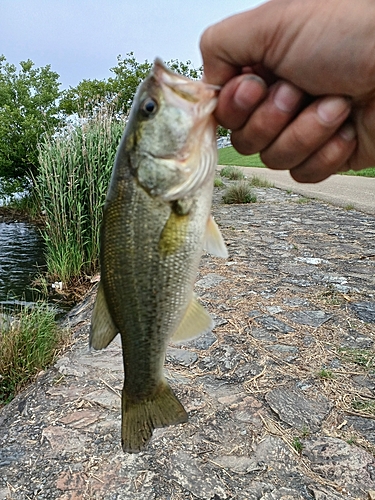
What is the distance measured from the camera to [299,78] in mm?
1652

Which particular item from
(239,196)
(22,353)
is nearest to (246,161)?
(239,196)

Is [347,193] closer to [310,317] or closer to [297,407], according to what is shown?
[310,317]

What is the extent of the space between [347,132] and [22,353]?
3776 millimetres

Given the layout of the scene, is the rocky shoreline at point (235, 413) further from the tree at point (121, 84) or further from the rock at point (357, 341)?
the tree at point (121, 84)

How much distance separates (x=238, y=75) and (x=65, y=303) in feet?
21.7

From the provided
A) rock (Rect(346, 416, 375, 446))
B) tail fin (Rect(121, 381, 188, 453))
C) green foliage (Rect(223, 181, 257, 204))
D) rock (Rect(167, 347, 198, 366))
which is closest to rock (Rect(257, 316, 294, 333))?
rock (Rect(167, 347, 198, 366))

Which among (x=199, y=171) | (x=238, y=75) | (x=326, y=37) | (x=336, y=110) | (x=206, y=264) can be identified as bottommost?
(x=206, y=264)

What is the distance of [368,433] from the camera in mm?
3271

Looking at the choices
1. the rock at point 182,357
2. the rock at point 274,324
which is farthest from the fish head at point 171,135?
the rock at point 274,324

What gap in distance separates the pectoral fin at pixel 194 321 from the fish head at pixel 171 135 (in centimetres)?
48

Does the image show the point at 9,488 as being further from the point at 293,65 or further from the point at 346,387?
the point at 293,65

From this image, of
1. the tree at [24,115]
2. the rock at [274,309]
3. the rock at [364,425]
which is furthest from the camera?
the tree at [24,115]

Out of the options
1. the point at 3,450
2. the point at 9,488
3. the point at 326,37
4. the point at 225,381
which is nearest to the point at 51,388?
the point at 3,450

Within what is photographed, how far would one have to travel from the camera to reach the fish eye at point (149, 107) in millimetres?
1619
